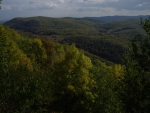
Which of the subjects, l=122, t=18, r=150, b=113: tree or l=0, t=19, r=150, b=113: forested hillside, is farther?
l=0, t=19, r=150, b=113: forested hillside

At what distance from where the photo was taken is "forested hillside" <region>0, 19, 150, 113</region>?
12.8m

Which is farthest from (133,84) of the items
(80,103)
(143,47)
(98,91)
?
(80,103)

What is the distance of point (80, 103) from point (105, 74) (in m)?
6.21

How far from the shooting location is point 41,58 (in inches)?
2463

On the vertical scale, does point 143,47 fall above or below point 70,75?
above

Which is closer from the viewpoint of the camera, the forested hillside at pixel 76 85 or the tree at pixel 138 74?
the tree at pixel 138 74

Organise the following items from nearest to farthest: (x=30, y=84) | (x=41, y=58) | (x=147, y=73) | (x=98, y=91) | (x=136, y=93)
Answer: (x=147, y=73) < (x=136, y=93) < (x=30, y=84) < (x=98, y=91) < (x=41, y=58)

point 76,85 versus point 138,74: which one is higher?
point 138,74

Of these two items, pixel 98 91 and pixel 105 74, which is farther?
pixel 105 74

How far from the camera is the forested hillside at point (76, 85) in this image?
12.8 m

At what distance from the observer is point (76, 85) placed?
3016cm

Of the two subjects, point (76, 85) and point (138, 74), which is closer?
point (138, 74)

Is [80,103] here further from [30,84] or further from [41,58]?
[41,58]

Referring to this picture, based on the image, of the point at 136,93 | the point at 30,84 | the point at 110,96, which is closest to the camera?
the point at 136,93
